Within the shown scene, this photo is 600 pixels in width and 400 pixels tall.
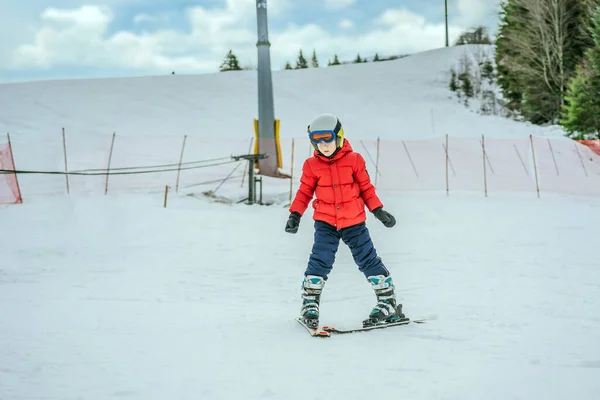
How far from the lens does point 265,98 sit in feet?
54.6

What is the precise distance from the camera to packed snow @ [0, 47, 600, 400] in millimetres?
3205

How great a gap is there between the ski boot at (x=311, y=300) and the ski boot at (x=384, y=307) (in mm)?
388

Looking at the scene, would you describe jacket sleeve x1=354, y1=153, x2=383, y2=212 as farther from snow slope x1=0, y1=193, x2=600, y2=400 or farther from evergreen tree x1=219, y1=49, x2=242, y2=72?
evergreen tree x1=219, y1=49, x2=242, y2=72

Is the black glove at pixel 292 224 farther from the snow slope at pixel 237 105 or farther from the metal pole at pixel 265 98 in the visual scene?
the snow slope at pixel 237 105

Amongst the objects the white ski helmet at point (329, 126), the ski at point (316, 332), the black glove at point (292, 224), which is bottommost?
the ski at point (316, 332)

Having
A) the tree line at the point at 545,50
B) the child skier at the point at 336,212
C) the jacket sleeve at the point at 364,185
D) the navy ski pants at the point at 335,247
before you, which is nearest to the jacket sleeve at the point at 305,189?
the child skier at the point at 336,212

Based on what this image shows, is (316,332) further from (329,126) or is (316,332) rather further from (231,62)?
(231,62)

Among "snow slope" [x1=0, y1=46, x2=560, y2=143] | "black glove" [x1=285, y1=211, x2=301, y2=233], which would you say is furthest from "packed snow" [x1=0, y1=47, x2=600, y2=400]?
"snow slope" [x1=0, y1=46, x2=560, y2=143]

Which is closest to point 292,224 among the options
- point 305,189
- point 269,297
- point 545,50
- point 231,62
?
point 305,189

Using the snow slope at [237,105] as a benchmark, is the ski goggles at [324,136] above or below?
below

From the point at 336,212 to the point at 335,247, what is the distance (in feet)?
0.96

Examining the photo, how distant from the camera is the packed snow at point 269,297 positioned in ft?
10.5

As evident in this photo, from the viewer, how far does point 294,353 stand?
371 centimetres

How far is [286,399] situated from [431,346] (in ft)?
4.29
